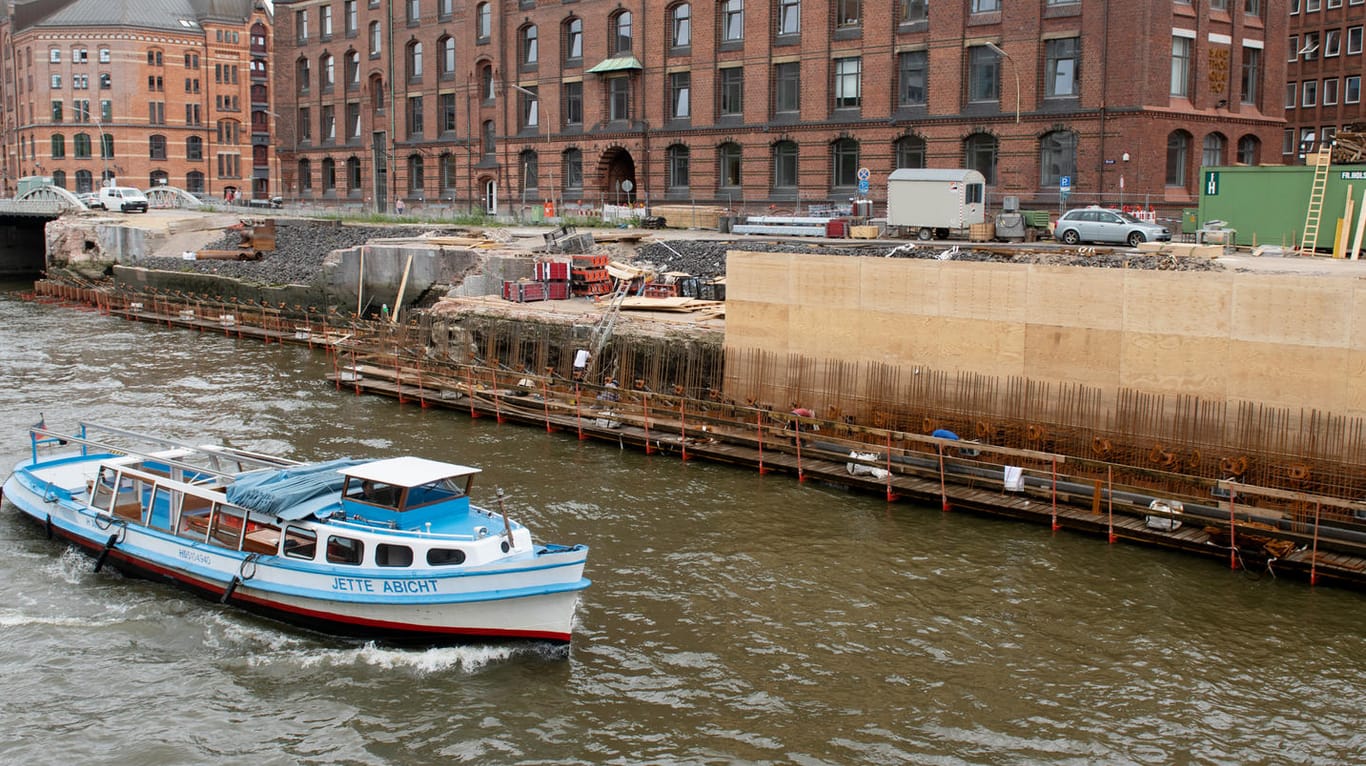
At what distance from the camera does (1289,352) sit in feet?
83.6

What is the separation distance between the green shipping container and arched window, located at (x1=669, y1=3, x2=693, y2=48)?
29997 mm

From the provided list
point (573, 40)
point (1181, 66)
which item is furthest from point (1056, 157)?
point (573, 40)

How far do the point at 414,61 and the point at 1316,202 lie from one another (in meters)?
57.2

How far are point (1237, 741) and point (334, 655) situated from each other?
1327cm

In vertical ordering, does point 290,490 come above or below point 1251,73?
below

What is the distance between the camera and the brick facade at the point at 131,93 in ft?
374

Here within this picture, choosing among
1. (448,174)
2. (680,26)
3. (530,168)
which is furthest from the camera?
(448,174)

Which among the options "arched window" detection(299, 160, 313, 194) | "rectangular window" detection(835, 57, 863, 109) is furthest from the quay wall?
"arched window" detection(299, 160, 313, 194)

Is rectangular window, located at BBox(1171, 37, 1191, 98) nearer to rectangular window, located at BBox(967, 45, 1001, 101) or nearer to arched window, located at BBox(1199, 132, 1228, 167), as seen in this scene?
arched window, located at BBox(1199, 132, 1228, 167)

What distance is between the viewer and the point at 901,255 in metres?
40.5

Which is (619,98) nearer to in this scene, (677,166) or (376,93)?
(677,166)

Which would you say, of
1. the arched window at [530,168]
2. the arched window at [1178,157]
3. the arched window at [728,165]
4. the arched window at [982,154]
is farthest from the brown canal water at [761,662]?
the arched window at [530,168]

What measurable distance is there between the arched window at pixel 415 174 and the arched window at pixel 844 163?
106 feet

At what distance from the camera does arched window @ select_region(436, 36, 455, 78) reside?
251 feet
